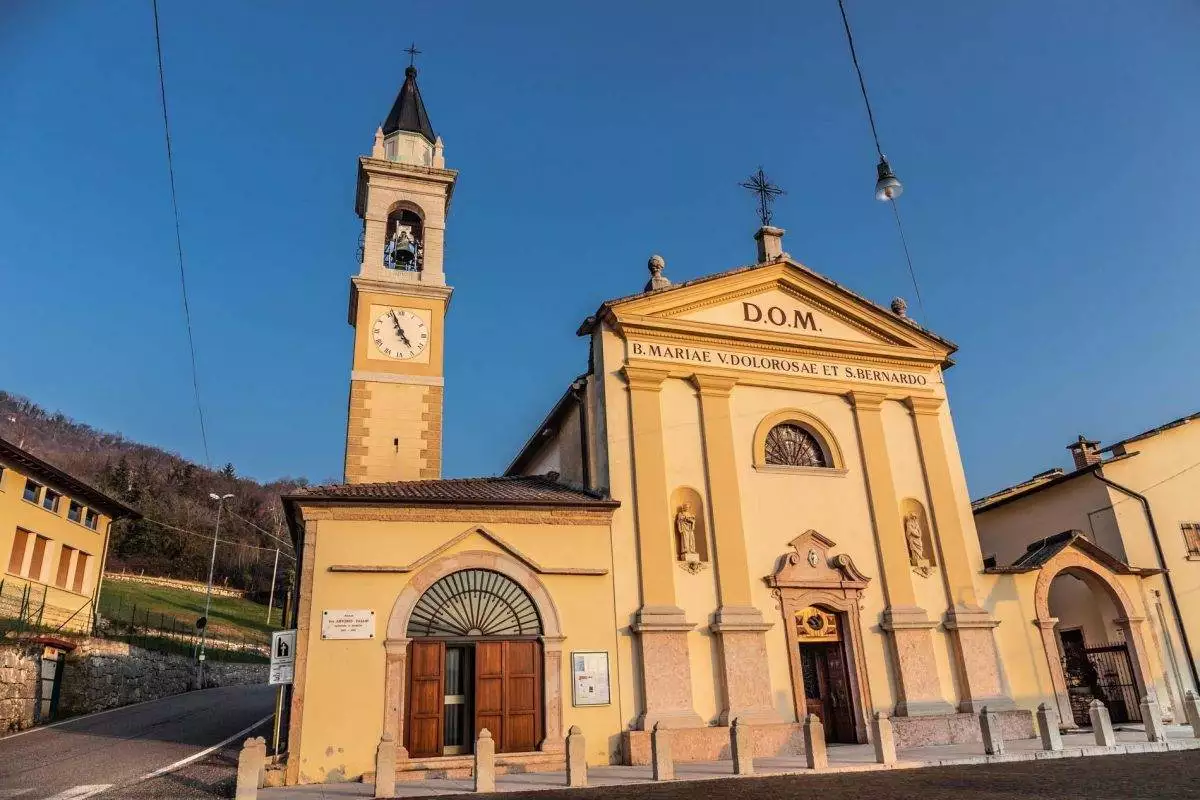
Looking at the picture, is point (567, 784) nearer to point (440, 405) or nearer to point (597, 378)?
point (597, 378)

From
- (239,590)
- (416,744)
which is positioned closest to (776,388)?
(416,744)

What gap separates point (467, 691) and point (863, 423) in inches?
414

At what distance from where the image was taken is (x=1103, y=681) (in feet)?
60.6

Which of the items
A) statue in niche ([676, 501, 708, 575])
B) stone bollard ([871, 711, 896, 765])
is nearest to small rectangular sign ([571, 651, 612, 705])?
statue in niche ([676, 501, 708, 575])

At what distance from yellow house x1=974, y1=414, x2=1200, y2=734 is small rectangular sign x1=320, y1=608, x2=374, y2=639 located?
13277 mm

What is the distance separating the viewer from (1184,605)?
18.7 meters

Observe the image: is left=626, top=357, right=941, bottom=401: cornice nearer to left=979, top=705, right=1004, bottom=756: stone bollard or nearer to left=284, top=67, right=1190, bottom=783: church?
left=284, top=67, right=1190, bottom=783: church

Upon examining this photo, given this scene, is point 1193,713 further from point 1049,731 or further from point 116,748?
point 116,748

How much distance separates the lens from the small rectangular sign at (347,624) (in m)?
13.2

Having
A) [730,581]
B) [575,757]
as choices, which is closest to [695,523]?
[730,581]

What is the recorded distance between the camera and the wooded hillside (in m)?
56.8

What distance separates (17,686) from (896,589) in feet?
65.8

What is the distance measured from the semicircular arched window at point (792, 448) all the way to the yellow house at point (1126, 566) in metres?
4.57

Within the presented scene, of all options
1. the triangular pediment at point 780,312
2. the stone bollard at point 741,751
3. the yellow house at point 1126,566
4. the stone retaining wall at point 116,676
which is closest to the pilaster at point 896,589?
the triangular pediment at point 780,312
